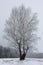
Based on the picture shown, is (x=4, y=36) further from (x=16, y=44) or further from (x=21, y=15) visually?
(x=21, y=15)

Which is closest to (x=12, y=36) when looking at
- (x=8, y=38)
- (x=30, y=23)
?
(x=8, y=38)

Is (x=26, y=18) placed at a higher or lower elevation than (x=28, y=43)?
higher

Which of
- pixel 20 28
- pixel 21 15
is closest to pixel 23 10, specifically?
pixel 21 15

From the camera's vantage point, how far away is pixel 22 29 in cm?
2436

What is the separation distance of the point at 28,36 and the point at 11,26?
2.57m

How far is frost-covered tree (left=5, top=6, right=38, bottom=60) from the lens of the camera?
79.0 ft

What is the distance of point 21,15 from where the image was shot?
2489 centimetres

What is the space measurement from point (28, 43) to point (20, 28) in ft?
7.23

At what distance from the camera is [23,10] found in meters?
25.1

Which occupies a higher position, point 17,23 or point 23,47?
point 17,23

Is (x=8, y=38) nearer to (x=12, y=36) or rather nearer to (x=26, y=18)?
(x=12, y=36)

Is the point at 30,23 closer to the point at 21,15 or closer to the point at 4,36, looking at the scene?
the point at 21,15

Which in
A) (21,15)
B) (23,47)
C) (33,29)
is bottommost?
(23,47)

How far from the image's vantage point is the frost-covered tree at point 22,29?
79.0ft
